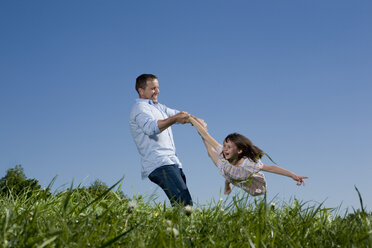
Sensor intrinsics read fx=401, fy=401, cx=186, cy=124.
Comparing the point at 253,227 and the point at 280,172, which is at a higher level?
the point at 280,172

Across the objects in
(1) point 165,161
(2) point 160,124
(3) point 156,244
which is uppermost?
(2) point 160,124

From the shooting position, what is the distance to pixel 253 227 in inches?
142

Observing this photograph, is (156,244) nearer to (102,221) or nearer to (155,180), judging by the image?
(102,221)

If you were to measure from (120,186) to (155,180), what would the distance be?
2.51 metres

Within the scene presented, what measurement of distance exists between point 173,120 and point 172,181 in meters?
1.14

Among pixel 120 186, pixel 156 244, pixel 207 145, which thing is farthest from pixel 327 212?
pixel 207 145

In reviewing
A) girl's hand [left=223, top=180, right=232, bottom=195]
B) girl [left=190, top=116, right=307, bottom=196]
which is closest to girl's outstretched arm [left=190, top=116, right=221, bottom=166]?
girl [left=190, top=116, right=307, bottom=196]

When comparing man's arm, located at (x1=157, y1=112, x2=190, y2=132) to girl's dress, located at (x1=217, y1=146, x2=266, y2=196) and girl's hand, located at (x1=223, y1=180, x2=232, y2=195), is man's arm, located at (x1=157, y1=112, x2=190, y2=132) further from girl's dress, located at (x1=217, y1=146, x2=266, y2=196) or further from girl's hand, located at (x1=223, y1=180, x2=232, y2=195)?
girl's hand, located at (x1=223, y1=180, x2=232, y2=195)

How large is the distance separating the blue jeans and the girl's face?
0.97 m

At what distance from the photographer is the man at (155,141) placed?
7.44 m

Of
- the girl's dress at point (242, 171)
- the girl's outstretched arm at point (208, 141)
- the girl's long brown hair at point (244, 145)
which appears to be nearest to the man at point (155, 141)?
the girl's outstretched arm at point (208, 141)

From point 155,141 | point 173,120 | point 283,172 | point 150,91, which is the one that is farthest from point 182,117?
point 283,172

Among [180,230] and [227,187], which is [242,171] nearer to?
[227,187]

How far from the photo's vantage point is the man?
24.4ft
